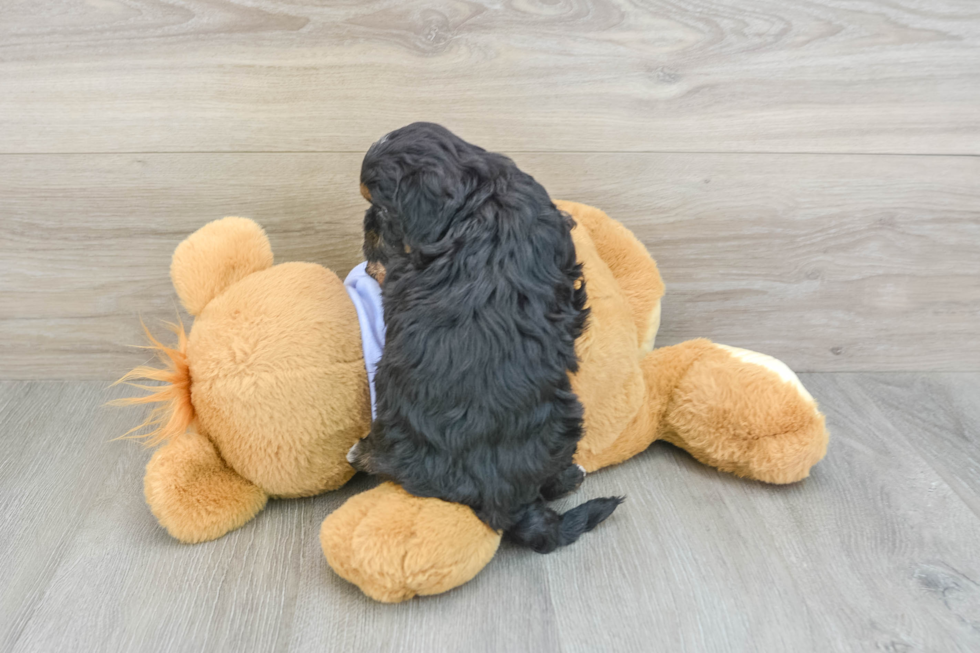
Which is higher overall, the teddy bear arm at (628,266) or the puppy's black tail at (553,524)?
the teddy bear arm at (628,266)

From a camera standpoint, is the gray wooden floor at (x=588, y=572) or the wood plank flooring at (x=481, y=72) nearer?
the gray wooden floor at (x=588, y=572)

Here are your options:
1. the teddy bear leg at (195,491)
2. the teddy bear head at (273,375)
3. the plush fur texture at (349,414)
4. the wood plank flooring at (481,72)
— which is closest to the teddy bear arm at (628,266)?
the plush fur texture at (349,414)

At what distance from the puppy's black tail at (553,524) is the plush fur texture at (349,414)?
4 cm

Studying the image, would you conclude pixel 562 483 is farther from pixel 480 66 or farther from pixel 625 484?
pixel 480 66

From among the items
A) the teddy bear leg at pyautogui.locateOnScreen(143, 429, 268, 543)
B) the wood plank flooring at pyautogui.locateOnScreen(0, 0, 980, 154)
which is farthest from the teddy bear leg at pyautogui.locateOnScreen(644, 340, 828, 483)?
the teddy bear leg at pyautogui.locateOnScreen(143, 429, 268, 543)

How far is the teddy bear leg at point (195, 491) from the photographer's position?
2.37ft

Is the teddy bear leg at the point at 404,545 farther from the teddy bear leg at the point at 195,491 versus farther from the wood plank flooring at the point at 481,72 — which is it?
the wood plank flooring at the point at 481,72

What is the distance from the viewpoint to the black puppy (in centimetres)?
63

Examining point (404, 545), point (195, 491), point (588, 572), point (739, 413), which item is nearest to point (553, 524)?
point (588, 572)

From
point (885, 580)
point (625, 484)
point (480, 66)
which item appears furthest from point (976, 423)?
point (480, 66)

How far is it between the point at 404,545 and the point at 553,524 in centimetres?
17

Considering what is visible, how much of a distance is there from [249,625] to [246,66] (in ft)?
2.21

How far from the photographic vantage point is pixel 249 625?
66 cm

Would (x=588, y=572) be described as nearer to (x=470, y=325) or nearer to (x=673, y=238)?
(x=470, y=325)
